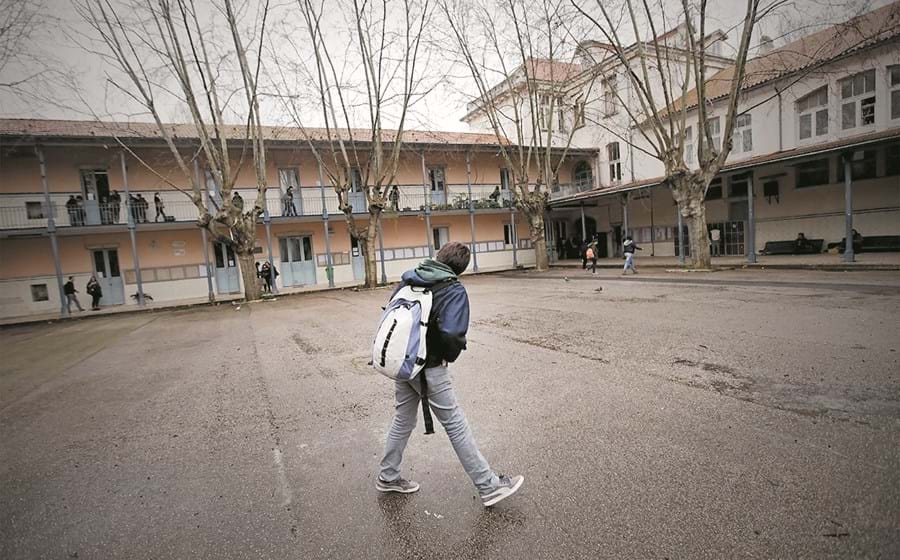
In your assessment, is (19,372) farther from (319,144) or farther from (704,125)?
(704,125)

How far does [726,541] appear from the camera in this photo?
2.12m

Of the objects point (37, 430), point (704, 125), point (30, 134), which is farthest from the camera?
point (30, 134)

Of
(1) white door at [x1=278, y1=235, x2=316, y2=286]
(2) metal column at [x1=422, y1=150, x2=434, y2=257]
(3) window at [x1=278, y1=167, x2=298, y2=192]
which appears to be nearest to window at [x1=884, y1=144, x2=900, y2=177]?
(2) metal column at [x1=422, y1=150, x2=434, y2=257]

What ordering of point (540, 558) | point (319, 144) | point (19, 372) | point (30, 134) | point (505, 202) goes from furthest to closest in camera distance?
point (505, 202), point (319, 144), point (30, 134), point (19, 372), point (540, 558)

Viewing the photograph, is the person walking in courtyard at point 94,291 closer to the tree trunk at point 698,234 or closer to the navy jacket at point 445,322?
the navy jacket at point 445,322

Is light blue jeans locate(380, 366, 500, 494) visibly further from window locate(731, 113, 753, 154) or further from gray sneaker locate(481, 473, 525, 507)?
window locate(731, 113, 753, 154)

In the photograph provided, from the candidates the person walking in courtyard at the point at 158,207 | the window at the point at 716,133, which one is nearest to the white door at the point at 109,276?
the person walking in courtyard at the point at 158,207

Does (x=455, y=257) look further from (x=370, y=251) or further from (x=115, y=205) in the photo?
(x=115, y=205)

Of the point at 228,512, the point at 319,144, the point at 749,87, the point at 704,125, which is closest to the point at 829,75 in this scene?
the point at 749,87

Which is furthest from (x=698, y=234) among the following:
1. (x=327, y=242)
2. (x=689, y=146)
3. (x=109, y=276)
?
(x=109, y=276)

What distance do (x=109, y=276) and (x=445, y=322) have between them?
21969mm

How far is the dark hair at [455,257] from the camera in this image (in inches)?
109

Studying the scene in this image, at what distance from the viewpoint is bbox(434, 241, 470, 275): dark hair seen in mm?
2760

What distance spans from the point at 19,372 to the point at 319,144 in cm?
1592
